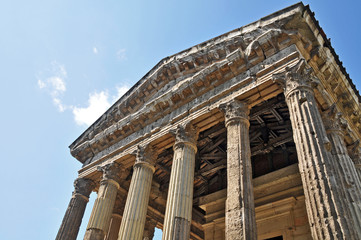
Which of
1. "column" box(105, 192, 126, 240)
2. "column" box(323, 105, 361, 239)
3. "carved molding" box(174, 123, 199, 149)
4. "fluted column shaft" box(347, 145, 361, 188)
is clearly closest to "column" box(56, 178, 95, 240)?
"column" box(105, 192, 126, 240)

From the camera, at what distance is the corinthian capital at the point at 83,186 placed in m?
13.4

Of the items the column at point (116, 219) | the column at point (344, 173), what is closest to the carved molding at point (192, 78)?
the column at point (116, 219)

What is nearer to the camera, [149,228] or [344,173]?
[344,173]

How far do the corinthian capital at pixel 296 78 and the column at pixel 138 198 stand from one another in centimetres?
537

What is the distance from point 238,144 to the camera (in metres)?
8.67

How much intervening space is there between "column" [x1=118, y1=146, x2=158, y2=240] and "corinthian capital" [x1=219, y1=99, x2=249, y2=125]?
138 inches

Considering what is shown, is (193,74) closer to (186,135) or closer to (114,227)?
(186,135)

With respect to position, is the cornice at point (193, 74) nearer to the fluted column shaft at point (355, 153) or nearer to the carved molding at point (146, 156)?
the carved molding at point (146, 156)

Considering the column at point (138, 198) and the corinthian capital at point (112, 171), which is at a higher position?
the corinthian capital at point (112, 171)

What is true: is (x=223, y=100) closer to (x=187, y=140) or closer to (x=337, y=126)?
(x=187, y=140)

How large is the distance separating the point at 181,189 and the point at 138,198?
2.00 metres

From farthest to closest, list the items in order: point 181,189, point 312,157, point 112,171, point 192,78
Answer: point 112,171 < point 192,78 < point 181,189 < point 312,157

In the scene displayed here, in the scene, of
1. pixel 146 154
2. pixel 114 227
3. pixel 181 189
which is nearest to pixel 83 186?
pixel 114 227

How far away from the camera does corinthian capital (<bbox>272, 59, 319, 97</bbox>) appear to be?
334 inches
